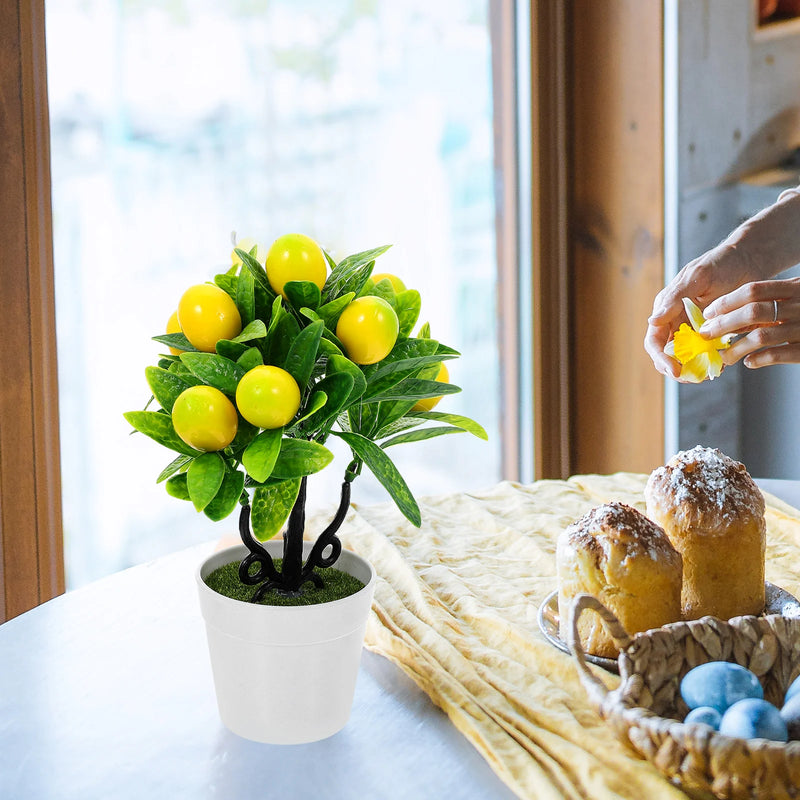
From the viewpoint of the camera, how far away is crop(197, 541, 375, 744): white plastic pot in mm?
690

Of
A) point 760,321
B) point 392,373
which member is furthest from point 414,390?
point 760,321

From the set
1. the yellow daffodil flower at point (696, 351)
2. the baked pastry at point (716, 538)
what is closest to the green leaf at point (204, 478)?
the baked pastry at point (716, 538)

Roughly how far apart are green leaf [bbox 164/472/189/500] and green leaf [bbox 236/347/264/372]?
0.10m

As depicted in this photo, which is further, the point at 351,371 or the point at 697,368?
the point at 697,368

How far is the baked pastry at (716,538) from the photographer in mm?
826

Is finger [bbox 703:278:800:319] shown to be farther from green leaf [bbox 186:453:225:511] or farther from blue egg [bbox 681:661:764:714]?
green leaf [bbox 186:453:225:511]

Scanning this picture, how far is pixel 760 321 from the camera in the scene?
1076 mm

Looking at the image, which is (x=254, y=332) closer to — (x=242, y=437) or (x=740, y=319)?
(x=242, y=437)

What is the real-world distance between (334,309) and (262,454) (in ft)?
0.45

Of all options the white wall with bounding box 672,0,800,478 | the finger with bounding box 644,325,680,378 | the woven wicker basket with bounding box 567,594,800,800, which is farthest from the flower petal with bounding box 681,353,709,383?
the white wall with bounding box 672,0,800,478

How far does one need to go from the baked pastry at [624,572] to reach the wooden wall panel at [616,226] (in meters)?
1.93

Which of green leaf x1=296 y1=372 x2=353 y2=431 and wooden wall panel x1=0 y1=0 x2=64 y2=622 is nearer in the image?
green leaf x1=296 y1=372 x2=353 y2=431

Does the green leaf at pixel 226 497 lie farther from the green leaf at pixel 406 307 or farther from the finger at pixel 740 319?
the finger at pixel 740 319

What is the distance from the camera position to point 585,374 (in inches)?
111
